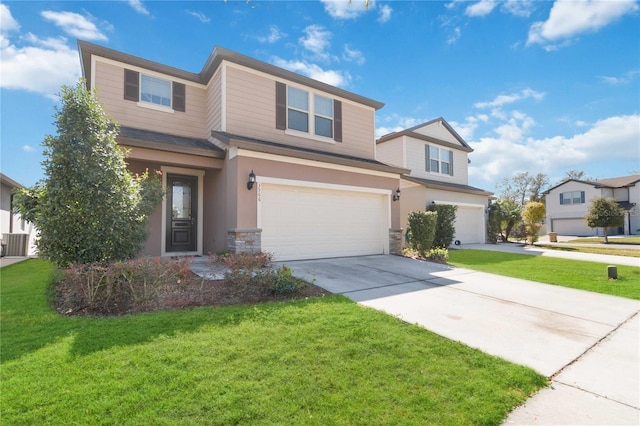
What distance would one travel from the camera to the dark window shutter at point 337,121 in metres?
11.4

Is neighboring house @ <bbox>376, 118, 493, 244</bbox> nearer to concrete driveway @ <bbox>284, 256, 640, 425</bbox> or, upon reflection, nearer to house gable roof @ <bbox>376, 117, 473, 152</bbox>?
house gable roof @ <bbox>376, 117, 473, 152</bbox>

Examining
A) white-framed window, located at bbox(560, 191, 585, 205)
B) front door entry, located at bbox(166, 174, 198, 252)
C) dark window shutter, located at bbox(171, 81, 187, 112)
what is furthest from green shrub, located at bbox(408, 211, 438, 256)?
white-framed window, located at bbox(560, 191, 585, 205)

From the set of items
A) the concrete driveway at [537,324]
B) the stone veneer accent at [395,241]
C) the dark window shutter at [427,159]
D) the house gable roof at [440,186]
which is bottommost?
the concrete driveway at [537,324]

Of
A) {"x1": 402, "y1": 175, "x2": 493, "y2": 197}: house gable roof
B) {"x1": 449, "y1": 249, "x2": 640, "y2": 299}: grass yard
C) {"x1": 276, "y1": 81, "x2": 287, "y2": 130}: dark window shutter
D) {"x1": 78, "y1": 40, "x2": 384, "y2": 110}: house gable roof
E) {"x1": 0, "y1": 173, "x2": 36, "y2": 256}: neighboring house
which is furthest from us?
{"x1": 402, "y1": 175, "x2": 493, "y2": 197}: house gable roof

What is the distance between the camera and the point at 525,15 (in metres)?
8.30

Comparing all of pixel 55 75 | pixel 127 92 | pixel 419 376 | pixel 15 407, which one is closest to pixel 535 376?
pixel 419 376

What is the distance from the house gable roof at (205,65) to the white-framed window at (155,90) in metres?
0.29

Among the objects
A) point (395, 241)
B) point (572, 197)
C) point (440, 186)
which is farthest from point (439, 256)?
point (572, 197)

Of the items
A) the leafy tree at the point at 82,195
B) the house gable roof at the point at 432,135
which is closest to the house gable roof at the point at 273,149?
the leafy tree at the point at 82,195

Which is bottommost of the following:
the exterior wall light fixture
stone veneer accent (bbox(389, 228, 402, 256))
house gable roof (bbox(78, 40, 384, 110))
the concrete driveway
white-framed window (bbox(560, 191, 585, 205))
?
the concrete driveway

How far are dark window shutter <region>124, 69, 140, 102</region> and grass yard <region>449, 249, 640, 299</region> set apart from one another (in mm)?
11058

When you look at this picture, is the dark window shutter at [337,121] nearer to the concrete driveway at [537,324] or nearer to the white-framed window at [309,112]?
the white-framed window at [309,112]

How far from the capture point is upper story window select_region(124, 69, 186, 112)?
9008 mm

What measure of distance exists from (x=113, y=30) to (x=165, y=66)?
1448 millimetres
